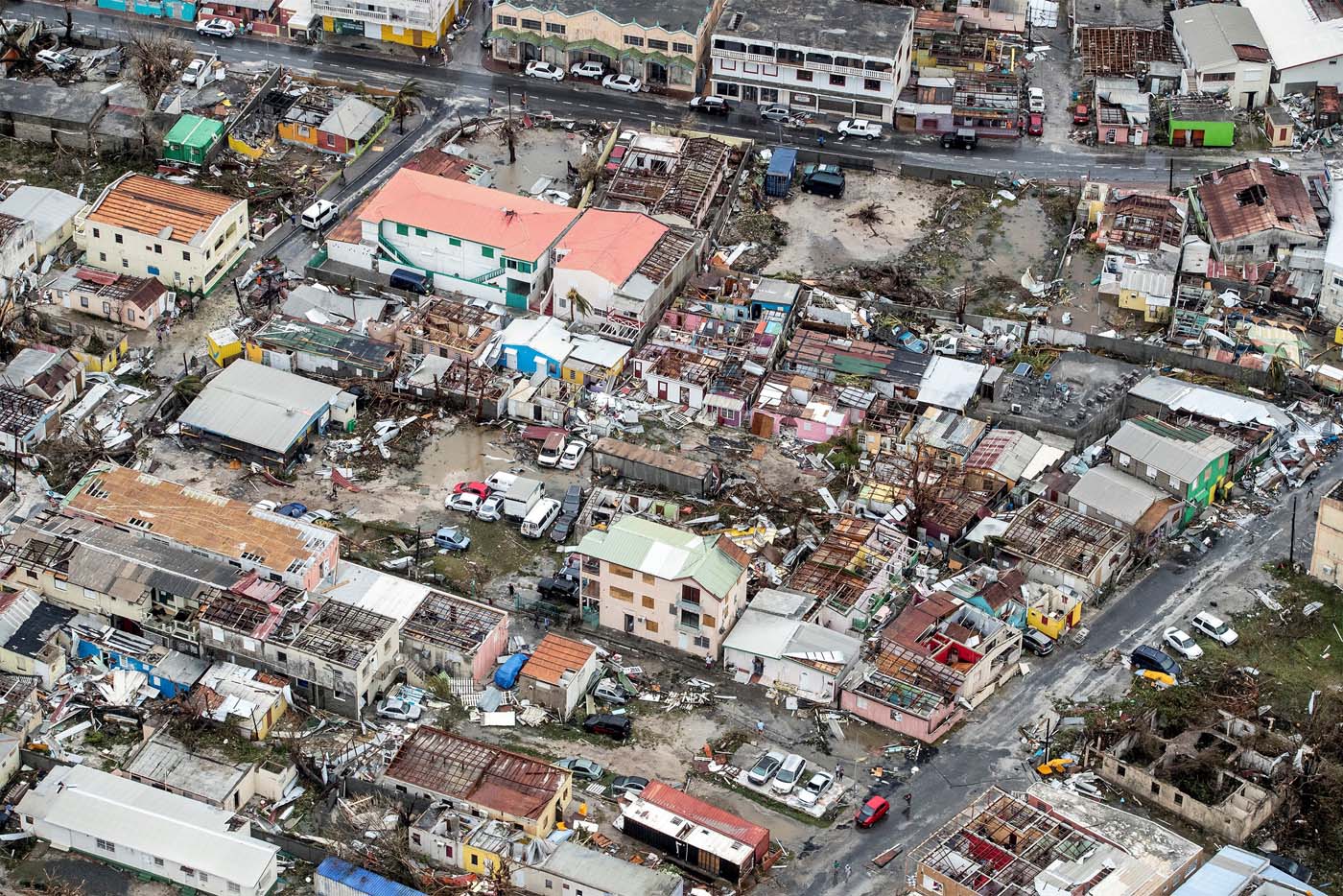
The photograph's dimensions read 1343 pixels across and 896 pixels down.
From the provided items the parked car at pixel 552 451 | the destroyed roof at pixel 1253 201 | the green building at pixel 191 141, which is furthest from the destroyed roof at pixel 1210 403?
the green building at pixel 191 141

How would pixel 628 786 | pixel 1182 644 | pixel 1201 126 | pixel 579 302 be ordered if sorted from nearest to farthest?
pixel 628 786 < pixel 1182 644 < pixel 579 302 < pixel 1201 126

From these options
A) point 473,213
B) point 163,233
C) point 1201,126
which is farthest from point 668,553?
point 1201,126

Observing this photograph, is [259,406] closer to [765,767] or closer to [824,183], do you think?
[765,767]

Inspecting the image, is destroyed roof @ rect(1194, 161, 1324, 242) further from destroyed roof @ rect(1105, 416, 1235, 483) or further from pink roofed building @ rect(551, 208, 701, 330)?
pink roofed building @ rect(551, 208, 701, 330)

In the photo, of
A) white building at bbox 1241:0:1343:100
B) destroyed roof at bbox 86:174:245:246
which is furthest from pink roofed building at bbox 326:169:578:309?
white building at bbox 1241:0:1343:100

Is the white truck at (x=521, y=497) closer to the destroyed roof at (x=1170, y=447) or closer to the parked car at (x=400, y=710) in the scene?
the parked car at (x=400, y=710)

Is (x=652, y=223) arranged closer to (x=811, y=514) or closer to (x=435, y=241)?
(x=435, y=241)
